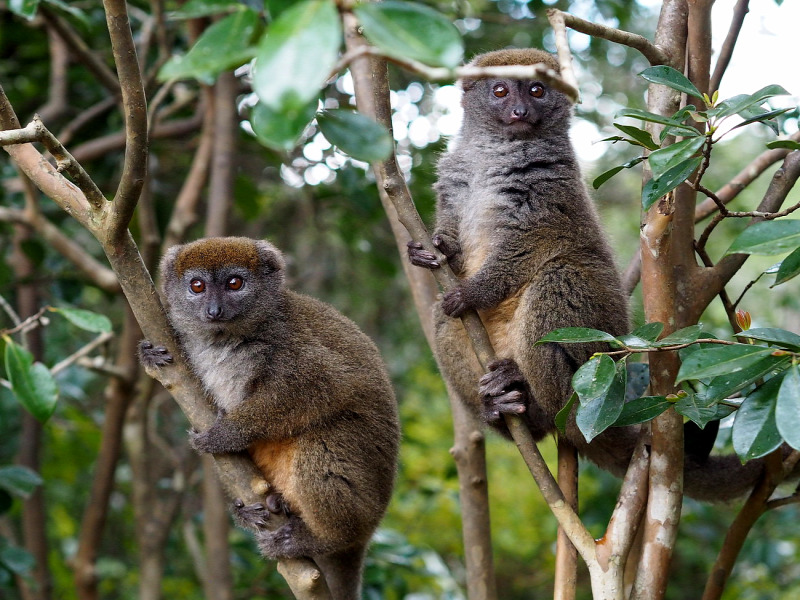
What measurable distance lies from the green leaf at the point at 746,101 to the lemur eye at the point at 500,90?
→ 2.15 m

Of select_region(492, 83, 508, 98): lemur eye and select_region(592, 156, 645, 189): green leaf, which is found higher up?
select_region(492, 83, 508, 98): lemur eye

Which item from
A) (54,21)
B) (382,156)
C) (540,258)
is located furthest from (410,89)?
(382,156)

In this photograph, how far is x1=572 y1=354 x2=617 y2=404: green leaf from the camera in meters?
2.48

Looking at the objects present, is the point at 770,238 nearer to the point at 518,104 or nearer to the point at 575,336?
the point at 575,336

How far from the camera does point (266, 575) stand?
6.70 meters

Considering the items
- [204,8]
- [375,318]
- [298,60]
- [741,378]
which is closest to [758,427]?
[741,378]

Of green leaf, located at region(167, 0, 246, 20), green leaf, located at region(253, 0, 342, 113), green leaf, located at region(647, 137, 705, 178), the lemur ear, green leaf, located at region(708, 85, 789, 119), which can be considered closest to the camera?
green leaf, located at region(253, 0, 342, 113)

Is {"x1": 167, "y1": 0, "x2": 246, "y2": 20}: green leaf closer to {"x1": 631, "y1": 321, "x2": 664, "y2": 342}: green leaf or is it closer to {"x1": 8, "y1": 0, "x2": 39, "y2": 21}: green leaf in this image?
{"x1": 631, "y1": 321, "x2": 664, "y2": 342}: green leaf

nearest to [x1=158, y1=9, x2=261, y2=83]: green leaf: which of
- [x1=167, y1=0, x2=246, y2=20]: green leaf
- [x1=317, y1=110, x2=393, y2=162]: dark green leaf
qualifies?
[x1=167, y1=0, x2=246, y2=20]: green leaf

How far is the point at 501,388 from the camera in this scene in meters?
3.92

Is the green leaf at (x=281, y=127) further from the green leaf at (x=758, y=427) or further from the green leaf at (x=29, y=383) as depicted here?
the green leaf at (x=29, y=383)

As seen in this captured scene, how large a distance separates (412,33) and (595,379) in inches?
56.1

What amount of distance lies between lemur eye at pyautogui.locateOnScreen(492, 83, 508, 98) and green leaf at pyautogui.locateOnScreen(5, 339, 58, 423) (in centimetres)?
291

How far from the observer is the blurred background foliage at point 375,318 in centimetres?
661
